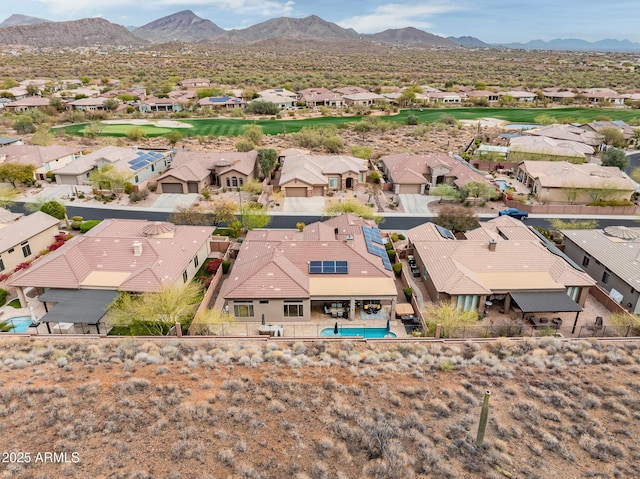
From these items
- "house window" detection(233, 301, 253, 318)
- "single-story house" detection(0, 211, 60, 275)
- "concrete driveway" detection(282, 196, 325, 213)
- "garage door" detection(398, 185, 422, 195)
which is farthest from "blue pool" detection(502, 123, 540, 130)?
"single-story house" detection(0, 211, 60, 275)

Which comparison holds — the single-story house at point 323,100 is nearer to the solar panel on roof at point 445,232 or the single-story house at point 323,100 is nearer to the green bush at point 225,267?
the solar panel on roof at point 445,232

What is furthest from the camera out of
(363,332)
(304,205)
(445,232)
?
(304,205)

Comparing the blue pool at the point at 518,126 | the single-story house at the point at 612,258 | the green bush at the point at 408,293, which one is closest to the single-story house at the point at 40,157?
the green bush at the point at 408,293

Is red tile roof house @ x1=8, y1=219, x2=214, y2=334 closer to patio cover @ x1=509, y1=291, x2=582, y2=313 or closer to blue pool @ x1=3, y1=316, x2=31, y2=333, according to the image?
blue pool @ x1=3, y1=316, x2=31, y2=333

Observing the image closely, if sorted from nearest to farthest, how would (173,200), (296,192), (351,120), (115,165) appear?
(173,200)
(296,192)
(115,165)
(351,120)

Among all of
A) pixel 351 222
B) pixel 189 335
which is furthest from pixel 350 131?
pixel 189 335

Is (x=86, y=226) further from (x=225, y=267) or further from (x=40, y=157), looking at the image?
(x=40, y=157)

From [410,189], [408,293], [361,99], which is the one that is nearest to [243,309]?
[408,293]
